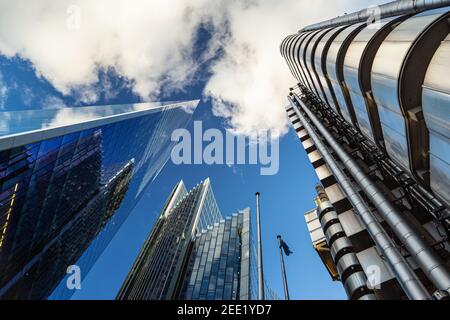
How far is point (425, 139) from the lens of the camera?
9.70 m

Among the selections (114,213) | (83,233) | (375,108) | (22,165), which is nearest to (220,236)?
(114,213)

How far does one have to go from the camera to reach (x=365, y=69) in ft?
40.3

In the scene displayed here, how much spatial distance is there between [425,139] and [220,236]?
80197 mm

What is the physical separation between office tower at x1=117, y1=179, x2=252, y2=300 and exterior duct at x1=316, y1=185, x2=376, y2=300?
44931 mm

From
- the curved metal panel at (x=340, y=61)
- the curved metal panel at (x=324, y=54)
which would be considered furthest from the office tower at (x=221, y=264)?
the curved metal panel at (x=340, y=61)

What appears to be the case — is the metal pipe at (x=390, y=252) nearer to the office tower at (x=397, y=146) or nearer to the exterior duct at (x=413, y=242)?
the office tower at (x=397, y=146)

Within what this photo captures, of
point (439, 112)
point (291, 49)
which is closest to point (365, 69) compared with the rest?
point (439, 112)

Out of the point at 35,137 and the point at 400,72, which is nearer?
the point at 400,72

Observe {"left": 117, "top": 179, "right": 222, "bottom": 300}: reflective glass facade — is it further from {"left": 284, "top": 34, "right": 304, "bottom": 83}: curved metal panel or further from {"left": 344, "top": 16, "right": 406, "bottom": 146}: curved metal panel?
{"left": 344, "top": 16, "right": 406, "bottom": 146}: curved metal panel

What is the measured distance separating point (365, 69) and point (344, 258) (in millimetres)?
11535

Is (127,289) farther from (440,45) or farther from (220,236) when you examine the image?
(440,45)

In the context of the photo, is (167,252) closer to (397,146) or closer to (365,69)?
(397,146)

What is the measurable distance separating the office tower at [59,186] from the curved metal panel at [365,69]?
2383cm

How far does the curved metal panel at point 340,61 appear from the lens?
47.2 feet
